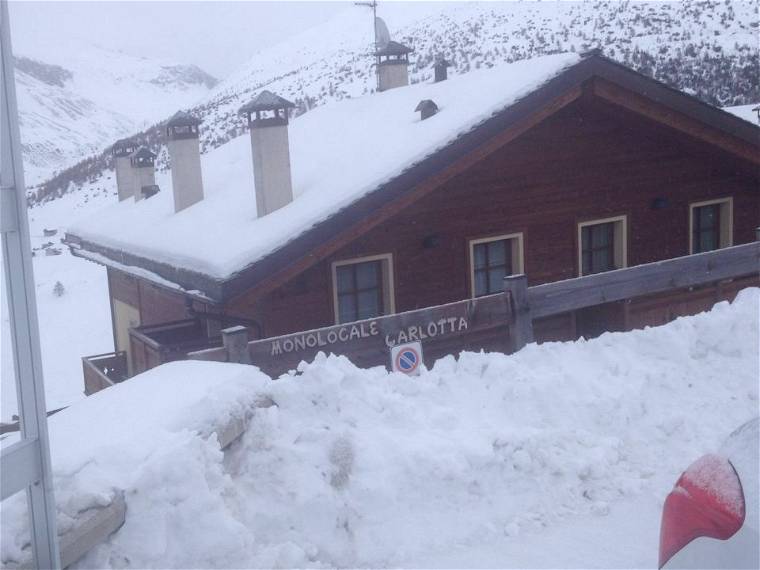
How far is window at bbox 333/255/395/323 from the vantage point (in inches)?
413

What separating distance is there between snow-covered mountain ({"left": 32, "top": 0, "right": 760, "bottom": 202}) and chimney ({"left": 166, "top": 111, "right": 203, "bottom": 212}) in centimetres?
2281

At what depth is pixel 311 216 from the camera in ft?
30.6

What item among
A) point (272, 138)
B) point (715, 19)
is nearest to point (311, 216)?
point (272, 138)

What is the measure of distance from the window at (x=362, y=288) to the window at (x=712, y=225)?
230 inches

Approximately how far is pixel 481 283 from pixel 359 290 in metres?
1.93

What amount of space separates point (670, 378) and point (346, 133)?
319 inches

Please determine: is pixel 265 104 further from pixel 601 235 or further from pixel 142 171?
pixel 142 171

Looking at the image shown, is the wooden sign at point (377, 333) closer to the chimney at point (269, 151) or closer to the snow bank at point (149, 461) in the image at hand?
the snow bank at point (149, 461)

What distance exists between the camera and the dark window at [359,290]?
34.5ft

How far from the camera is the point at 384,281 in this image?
10.8 metres

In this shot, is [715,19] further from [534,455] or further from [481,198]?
[534,455]

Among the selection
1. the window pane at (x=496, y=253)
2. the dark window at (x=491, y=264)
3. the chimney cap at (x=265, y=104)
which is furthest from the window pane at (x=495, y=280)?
the chimney cap at (x=265, y=104)

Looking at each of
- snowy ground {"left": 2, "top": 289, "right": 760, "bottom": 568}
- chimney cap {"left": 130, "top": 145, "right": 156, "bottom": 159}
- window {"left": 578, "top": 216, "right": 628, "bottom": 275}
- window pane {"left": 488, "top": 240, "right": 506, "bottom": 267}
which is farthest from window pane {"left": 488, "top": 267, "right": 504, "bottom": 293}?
chimney cap {"left": 130, "top": 145, "right": 156, "bottom": 159}

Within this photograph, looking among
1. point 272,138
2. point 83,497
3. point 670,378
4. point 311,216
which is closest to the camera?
point 83,497
